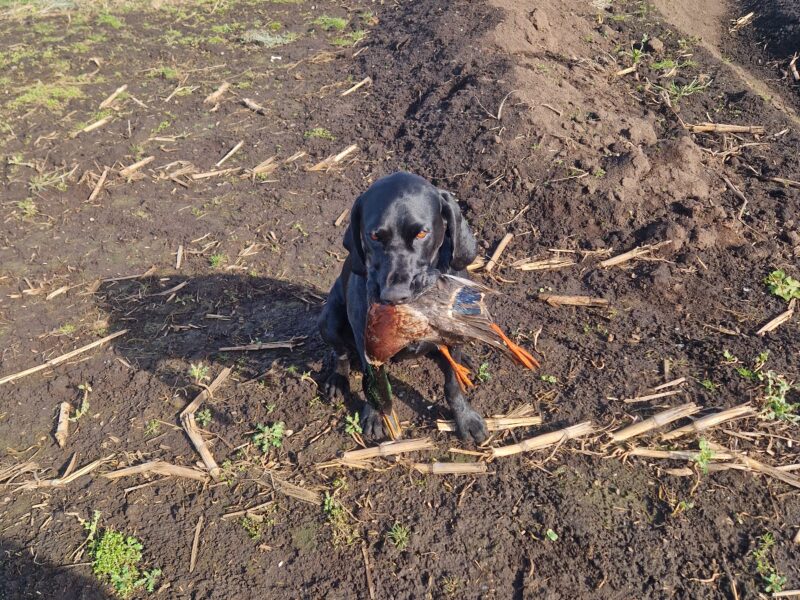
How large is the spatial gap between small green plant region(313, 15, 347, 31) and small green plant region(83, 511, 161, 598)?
31.1 feet

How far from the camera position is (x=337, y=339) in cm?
443

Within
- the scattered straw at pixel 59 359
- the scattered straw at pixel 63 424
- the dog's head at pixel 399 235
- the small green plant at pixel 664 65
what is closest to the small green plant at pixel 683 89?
the small green plant at pixel 664 65

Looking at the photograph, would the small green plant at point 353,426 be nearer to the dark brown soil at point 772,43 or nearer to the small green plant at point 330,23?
the dark brown soil at point 772,43

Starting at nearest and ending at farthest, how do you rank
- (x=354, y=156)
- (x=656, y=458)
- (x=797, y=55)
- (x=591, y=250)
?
(x=656, y=458)
(x=591, y=250)
(x=354, y=156)
(x=797, y=55)

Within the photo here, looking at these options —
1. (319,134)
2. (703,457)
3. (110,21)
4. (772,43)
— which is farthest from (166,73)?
(703,457)

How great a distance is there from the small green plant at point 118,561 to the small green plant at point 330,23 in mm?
9476

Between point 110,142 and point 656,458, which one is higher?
point 656,458

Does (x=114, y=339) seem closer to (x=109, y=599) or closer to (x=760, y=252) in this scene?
(x=109, y=599)

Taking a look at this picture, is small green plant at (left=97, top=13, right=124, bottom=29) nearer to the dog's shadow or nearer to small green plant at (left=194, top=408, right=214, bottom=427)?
the dog's shadow

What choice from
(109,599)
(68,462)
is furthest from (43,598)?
(68,462)

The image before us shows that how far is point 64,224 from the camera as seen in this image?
6.79 meters

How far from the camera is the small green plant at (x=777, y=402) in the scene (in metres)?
3.94

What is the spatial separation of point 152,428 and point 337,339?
1.40 metres

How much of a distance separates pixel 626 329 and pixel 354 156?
402cm
